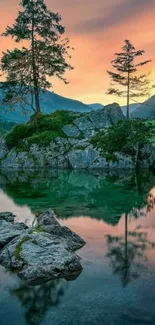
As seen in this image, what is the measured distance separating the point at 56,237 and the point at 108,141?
34153 millimetres

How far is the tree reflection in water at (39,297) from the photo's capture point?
9.44 metres

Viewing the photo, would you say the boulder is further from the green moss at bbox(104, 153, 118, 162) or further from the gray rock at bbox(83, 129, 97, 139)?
the gray rock at bbox(83, 129, 97, 139)

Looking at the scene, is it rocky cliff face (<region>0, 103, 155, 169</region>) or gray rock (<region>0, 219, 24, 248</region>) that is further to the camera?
rocky cliff face (<region>0, 103, 155, 169</region>)

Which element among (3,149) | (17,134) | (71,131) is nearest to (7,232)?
(71,131)

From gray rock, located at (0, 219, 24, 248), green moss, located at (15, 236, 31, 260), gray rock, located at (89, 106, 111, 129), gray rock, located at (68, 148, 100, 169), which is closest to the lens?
green moss, located at (15, 236, 31, 260)

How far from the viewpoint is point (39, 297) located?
411 inches

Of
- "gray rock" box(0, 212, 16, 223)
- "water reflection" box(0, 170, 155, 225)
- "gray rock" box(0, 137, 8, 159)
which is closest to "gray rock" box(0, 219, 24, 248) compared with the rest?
A: "gray rock" box(0, 212, 16, 223)

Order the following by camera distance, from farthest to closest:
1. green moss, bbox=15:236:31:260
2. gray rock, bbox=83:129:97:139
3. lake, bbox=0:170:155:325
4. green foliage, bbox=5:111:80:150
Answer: gray rock, bbox=83:129:97:139 → green foliage, bbox=5:111:80:150 → green moss, bbox=15:236:31:260 → lake, bbox=0:170:155:325

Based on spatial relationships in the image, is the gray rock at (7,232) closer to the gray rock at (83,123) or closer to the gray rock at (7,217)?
the gray rock at (7,217)

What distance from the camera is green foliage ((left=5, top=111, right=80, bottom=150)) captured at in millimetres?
50841

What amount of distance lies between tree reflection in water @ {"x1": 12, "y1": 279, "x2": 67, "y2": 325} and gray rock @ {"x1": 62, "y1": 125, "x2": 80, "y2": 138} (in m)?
40.6

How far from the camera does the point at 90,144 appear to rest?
4825 centimetres

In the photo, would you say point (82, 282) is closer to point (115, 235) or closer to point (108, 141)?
point (115, 235)

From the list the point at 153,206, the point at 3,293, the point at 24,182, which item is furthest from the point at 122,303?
the point at 24,182
